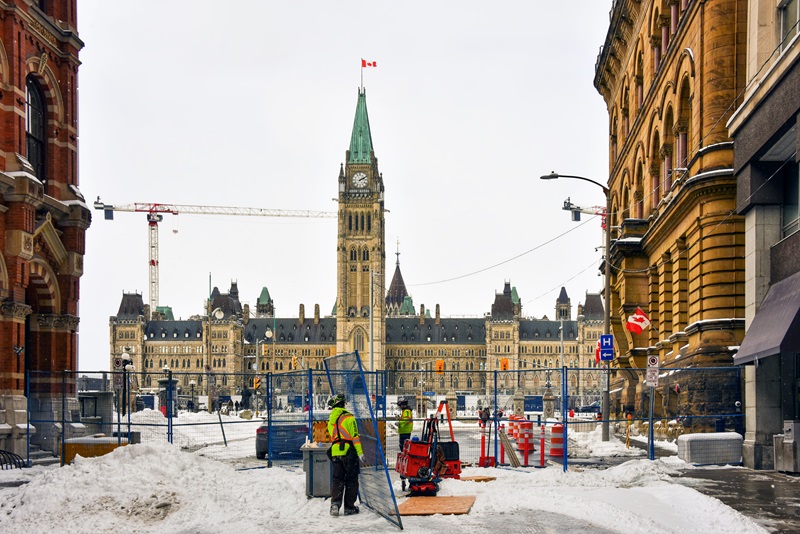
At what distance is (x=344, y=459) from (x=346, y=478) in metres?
0.39

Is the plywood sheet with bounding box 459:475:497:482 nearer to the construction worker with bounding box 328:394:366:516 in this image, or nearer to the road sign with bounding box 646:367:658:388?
the construction worker with bounding box 328:394:366:516

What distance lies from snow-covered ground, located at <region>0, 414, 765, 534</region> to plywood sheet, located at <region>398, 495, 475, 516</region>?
0.25 m

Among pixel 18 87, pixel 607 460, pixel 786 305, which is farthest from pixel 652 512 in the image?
pixel 18 87

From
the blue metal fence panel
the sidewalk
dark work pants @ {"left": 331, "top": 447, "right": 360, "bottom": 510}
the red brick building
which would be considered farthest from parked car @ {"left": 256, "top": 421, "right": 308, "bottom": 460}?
dark work pants @ {"left": 331, "top": 447, "right": 360, "bottom": 510}

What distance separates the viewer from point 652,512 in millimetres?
15695

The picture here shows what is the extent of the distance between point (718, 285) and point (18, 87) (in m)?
21.4

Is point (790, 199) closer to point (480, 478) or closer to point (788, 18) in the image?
point (788, 18)

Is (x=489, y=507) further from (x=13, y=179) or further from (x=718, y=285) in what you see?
(x=13, y=179)

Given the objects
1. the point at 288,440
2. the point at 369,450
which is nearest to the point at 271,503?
the point at 369,450

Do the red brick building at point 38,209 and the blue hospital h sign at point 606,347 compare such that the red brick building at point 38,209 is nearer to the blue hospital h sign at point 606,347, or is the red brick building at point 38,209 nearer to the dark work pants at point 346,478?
the dark work pants at point 346,478

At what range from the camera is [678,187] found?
32562 millimetres

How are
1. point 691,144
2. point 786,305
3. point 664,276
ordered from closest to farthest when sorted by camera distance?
point 786,305
point 691,144
point 664,276

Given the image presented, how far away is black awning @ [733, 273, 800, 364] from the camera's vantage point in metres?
20.3

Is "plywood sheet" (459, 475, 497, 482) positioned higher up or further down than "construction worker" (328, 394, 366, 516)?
further down
